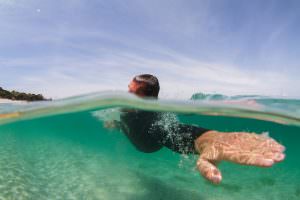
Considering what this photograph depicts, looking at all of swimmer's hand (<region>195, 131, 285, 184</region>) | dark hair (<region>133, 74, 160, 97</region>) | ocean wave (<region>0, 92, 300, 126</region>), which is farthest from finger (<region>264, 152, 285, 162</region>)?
ocean wave (<region>0, 92, 300, 126</region>)

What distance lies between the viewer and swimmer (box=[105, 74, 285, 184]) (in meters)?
5.86

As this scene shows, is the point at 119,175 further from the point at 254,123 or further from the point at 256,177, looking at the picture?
the point at 254,123

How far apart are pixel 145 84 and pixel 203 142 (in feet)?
9.01

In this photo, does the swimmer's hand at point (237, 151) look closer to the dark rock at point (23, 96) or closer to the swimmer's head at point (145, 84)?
the swimmer's head at point (145, 84)

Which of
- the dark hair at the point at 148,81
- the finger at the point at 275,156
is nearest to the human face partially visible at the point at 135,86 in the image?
the dark hair at the point at 148,81

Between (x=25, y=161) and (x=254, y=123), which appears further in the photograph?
(x=254, y=123)

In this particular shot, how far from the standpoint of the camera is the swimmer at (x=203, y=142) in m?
5.86

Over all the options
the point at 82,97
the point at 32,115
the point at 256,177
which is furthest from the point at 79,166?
the point at 256,177

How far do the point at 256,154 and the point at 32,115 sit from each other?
13748 millimetres

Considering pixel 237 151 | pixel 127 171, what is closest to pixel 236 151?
pixel 237 151

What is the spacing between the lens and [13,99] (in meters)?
17.4

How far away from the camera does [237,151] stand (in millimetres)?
6371

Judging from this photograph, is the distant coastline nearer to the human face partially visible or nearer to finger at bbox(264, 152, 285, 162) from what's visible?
the human face partially visible

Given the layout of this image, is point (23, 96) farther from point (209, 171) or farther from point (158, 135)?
point (209, 171)
